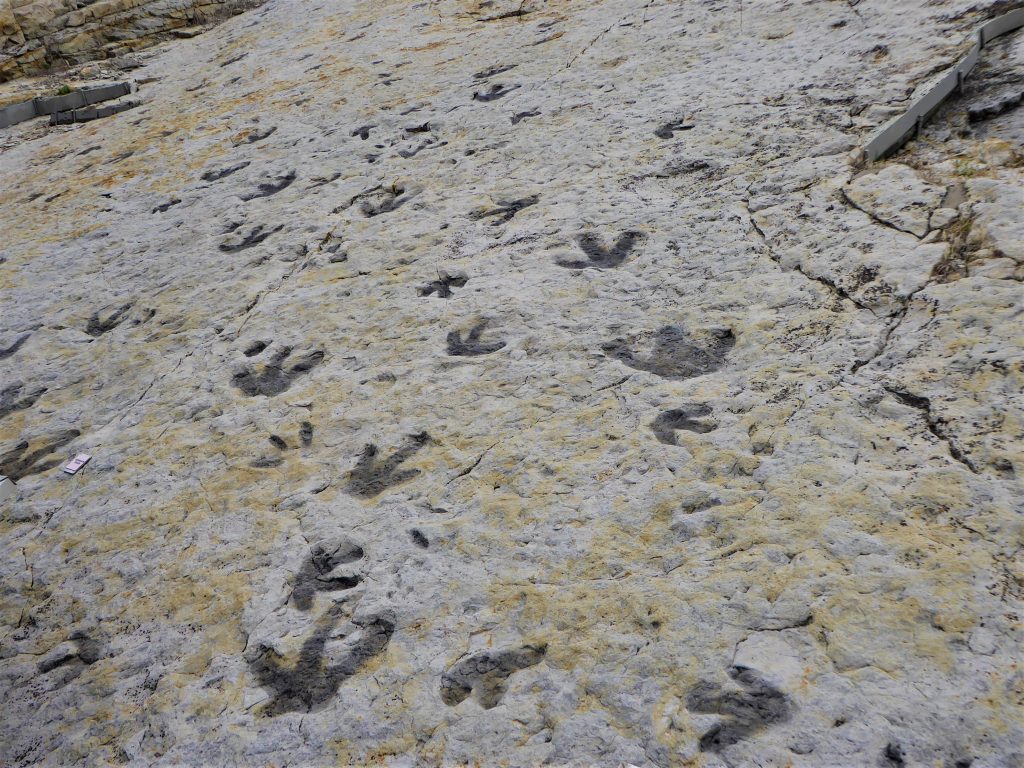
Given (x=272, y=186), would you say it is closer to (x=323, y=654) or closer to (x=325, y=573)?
(x=325, y=573)

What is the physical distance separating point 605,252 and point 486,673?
5.69ft

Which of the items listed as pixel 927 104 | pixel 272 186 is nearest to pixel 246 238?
pixel 272 186

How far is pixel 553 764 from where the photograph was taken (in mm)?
1616

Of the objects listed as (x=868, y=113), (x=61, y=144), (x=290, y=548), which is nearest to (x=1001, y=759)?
(x=290, y=548)

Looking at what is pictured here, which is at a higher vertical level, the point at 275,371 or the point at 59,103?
the point at 59,103

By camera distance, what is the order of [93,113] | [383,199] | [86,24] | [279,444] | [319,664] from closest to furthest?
1. [319,664]
2. [279,444]
3. [383,199]
4. [93,113]
5. [86,24]

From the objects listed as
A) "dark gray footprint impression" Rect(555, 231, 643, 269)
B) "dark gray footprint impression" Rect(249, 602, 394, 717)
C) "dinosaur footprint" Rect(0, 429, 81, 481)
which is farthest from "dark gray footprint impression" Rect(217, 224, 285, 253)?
"dark gray footprint impression" Rect(249, 602, 394, 717)

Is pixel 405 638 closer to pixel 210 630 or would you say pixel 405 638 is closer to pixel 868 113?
pixel 210 630

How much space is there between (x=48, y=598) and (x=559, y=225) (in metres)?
2.20

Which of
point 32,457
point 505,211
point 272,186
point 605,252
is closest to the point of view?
point 32,457

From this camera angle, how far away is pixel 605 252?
3.03 metres

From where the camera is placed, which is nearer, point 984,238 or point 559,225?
point 984,238

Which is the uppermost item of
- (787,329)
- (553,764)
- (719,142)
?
(719,142)

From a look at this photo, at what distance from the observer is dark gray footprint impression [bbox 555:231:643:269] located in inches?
117
